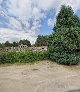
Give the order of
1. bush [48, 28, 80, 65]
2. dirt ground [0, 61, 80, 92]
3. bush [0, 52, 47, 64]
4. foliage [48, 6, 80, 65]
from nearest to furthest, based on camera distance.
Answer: dirt ground [0, 61, 80, 92] → bush [48, 28, 80, 65] → foliage [48, 6, 80, 65] → bush [0, 52, 47, 64]

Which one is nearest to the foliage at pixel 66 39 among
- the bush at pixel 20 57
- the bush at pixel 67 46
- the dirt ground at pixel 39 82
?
the bush at pixel 67 46

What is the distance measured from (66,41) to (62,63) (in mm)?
2937

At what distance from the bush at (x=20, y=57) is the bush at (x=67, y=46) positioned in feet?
7.90

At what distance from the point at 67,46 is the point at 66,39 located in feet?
3.07

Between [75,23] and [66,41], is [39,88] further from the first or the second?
[75,23]

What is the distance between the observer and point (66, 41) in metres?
25.3

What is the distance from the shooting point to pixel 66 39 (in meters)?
25.6

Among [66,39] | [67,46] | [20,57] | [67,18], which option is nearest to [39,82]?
[67,46]

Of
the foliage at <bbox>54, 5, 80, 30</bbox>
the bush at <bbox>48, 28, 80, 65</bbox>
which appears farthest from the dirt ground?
the foliage at <bbox>54, 5, 80, 30</bbox>

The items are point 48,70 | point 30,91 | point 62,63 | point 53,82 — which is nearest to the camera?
point 30,91

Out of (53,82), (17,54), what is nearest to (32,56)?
(17,54)

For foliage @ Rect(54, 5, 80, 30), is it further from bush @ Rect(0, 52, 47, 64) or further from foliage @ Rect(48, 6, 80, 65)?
bush @ Rect(0, 52, 47, 64)

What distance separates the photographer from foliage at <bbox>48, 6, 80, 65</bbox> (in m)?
25.5

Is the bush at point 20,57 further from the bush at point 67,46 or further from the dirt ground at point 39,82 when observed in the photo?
the dirt ground at point 39,82
